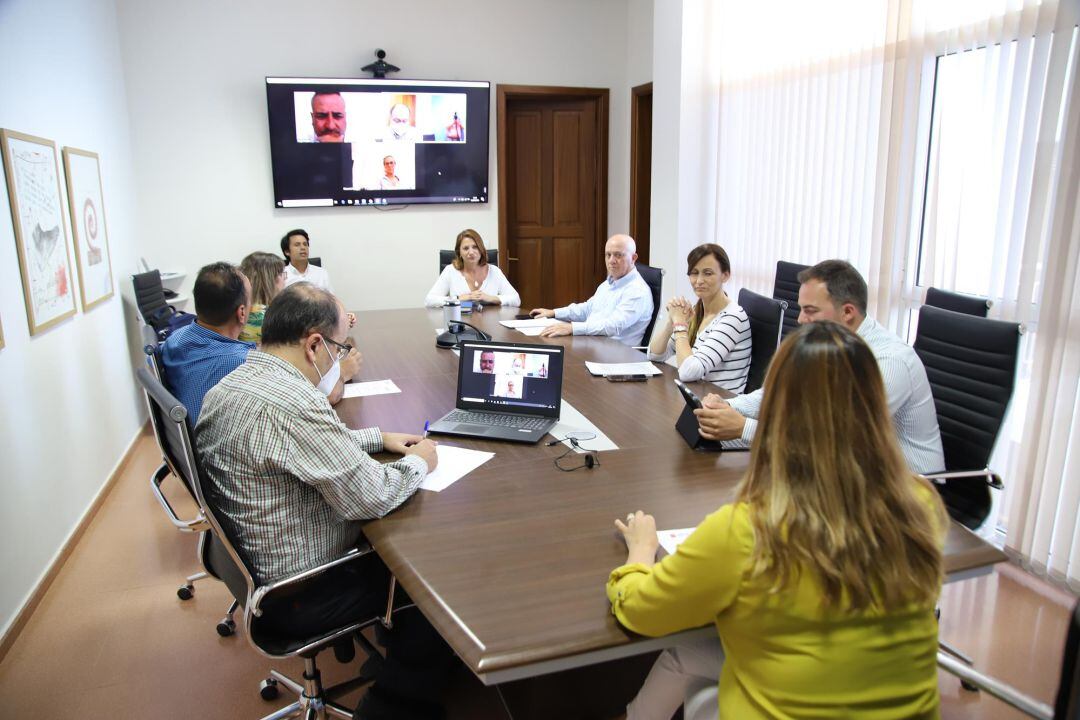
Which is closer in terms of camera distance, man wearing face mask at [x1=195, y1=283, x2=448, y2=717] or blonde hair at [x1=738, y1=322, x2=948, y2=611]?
blonde hair at [x1=738, y1=322, x2=948, y2=611]

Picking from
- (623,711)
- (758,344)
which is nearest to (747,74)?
(758,344)

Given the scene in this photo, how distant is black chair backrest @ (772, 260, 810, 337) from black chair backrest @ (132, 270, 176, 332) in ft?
11.1

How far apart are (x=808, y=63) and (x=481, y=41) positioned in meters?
2.98

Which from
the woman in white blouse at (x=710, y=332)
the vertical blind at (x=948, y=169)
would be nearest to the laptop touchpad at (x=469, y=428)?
the woman in white blouse at (x=710, y=332)

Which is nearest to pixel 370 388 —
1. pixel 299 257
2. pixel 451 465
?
pixel 451 465

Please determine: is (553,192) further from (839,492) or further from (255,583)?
(839,492)

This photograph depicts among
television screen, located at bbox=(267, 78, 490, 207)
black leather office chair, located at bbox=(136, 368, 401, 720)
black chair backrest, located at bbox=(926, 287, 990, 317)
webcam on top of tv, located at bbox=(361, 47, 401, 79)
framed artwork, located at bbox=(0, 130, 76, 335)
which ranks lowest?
black leather office chair, located at bbox=(136, 368, 401, 720)

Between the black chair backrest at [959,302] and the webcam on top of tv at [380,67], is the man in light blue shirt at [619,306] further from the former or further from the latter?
the webcam on top of tv at [380,67]

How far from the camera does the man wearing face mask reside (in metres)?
1.72

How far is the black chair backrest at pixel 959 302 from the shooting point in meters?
2.60

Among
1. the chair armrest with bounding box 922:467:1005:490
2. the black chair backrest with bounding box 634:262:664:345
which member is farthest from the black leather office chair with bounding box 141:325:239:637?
the black chair backrest with bounding box 634:262:664:345

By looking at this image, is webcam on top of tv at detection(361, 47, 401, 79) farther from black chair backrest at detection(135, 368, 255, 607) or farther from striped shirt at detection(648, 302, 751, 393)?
black chair backrest at detection(135, 368, 255, 607)

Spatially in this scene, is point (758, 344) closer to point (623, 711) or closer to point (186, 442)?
point (623, 711)

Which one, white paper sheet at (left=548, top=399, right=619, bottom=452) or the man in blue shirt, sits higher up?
the man in blue shirt
